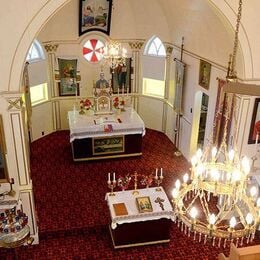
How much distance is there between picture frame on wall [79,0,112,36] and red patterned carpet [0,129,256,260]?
4399 millimetres

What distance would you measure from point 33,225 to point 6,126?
104 inches

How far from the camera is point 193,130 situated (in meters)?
12.3

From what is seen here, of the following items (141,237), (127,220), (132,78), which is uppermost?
(132,78)

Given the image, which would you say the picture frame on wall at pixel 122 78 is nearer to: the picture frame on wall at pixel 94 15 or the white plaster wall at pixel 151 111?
the white plaster wall at pixel 151 111

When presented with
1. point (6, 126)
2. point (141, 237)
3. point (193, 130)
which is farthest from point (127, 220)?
point (193, 130)

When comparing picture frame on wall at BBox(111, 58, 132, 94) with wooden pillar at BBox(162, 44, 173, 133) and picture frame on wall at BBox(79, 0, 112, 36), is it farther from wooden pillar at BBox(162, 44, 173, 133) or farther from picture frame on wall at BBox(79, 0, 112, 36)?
wooden pillar at BBox(162, 44, 173, 133)

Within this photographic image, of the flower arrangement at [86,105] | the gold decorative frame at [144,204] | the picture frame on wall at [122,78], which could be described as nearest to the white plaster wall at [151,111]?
the picture frame on wall at [122,78]

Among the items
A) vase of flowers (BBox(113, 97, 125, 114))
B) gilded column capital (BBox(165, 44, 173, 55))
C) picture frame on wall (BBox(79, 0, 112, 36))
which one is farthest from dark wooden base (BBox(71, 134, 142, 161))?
picture frame on wall (BBox(79, 0, 112, 36))

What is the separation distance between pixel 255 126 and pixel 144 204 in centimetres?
333

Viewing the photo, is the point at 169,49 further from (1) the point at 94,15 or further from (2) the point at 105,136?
(2) the point at 105,136

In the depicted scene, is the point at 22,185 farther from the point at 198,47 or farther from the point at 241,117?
the point at 198,47

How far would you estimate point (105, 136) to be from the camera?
12.5 metres

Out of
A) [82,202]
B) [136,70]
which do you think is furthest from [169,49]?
[82,202]

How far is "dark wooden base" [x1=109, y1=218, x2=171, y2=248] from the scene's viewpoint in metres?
8.61
